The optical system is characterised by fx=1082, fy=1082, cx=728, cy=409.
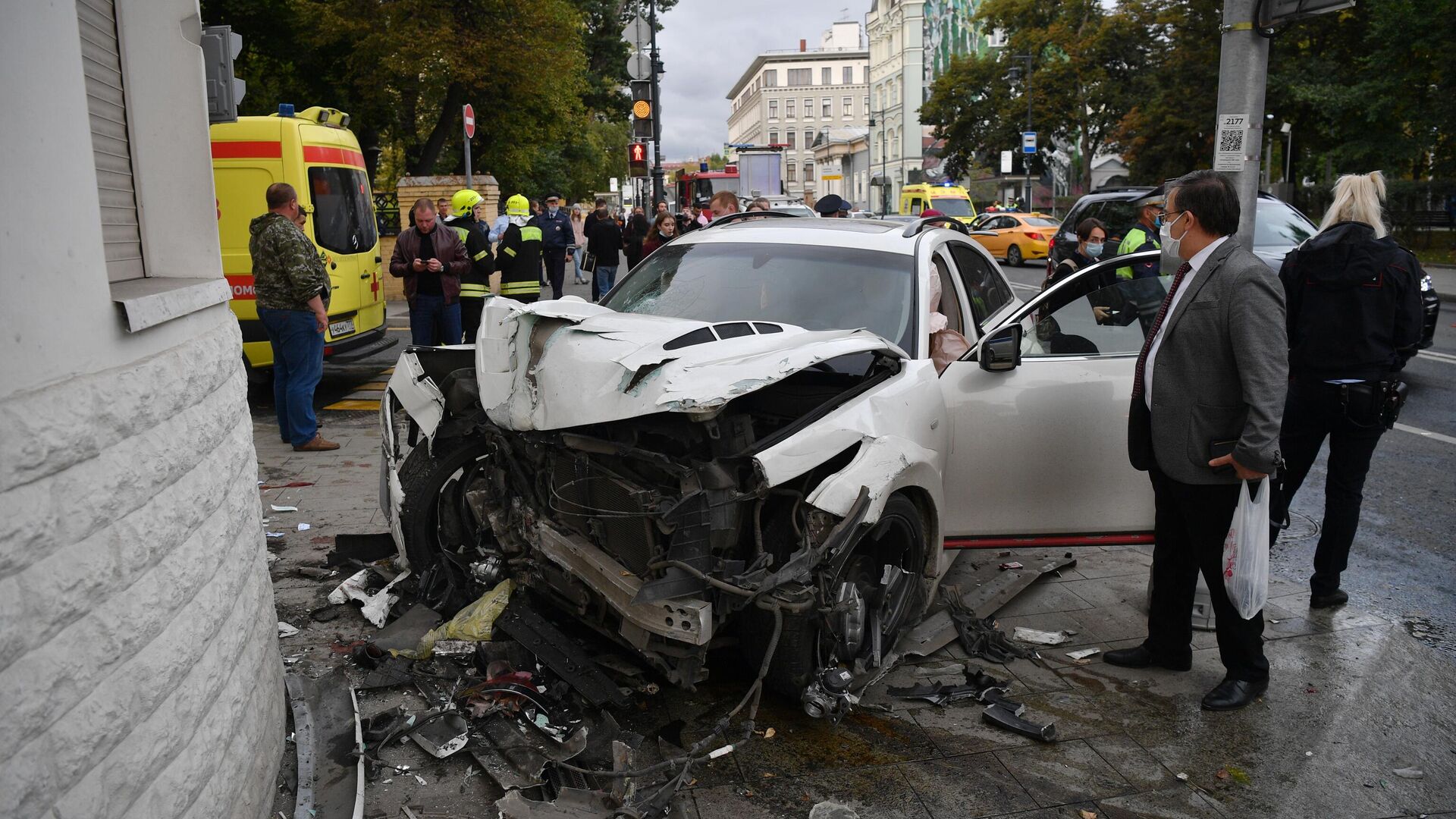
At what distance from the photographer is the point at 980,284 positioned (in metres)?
6.05

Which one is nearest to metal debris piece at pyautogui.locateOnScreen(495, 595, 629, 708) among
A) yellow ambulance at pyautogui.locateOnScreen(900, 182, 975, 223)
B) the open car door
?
the open car door

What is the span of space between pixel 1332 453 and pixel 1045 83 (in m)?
49.8

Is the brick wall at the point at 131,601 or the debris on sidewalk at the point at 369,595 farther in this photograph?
the debris on sidewalk at the point at 369,595

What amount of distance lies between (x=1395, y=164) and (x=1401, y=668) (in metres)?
26.6

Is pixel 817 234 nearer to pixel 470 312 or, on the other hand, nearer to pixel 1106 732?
pixel 1106 732

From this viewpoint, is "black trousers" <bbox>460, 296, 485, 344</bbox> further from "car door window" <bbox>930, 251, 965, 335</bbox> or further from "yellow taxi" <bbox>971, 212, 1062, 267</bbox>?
"yellow taxi" <bbox>971, 212, 1062, 267</bbox>

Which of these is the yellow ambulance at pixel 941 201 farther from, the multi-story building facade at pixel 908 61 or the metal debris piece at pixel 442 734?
the multi-story building facade at pixel 908 61

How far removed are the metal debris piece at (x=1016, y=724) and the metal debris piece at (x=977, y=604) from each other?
1.75 ft

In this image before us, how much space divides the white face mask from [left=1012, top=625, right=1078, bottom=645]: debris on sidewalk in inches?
69.4

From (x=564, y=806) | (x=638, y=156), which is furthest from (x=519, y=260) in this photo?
(x=638, y=156)

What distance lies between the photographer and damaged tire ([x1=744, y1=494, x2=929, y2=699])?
389cm

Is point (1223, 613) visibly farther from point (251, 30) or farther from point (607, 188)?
point (607, 188)

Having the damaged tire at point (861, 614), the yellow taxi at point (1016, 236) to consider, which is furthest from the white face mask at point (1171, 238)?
the yellow taxi at point (1016, 236)

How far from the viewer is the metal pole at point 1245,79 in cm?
674
